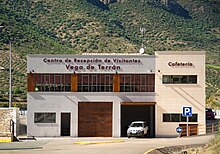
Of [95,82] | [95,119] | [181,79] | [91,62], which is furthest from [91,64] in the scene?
[181,79]

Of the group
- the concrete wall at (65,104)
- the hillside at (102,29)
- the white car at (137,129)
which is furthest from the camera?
the hillside at (102,29)

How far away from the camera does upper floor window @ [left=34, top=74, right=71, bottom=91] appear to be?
161 feet

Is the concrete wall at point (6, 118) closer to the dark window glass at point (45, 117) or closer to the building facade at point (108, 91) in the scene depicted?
the building facade at point (108, 91)

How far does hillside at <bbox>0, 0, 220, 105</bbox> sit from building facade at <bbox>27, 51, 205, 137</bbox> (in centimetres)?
3799

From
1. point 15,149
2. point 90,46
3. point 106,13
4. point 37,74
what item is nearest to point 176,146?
point 15,149

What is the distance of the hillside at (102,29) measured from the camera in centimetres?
9931

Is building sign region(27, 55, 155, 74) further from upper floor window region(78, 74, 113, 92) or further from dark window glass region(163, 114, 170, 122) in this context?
dark window glass region(163, 114, 170, 122)

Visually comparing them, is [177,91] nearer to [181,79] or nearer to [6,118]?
[181,79]

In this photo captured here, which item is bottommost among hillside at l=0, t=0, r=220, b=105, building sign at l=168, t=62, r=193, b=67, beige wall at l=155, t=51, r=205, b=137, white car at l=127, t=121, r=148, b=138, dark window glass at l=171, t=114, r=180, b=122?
white car at l=127, t=121, r=148, b=138

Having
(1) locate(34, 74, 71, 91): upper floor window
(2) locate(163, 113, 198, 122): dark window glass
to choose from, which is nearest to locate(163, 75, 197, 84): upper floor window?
(2) locate(163, 113, 198, 122): dark window glass

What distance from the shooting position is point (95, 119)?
49.1 m

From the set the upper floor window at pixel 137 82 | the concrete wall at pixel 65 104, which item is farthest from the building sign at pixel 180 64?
the concrete wall at pixel 65 104

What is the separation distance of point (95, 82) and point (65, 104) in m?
3.15

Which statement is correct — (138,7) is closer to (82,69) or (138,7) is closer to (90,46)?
(90,46)
